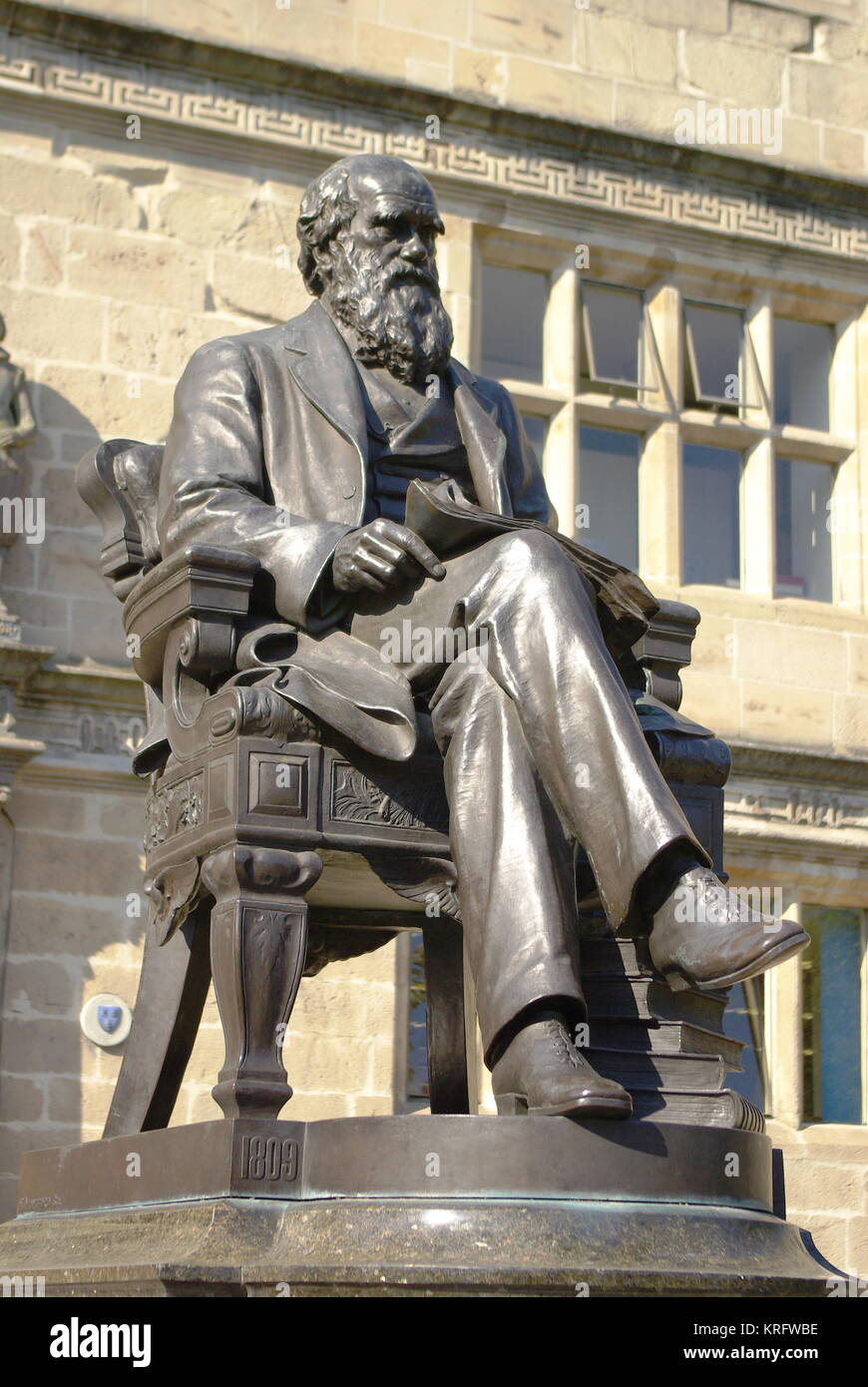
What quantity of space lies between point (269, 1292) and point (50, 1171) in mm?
1068

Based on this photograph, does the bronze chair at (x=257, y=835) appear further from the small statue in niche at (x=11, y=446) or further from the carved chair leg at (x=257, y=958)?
the small statue in niche at (x=11, y=446)

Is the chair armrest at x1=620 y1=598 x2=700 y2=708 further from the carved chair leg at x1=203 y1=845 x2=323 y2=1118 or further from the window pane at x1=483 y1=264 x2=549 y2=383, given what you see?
the window pane at x1=483 y1=264 x2=549 y2=383

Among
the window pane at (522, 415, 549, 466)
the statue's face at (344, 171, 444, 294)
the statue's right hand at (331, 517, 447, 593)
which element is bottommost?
the statue's right hand at (331, 517, 447, 593)

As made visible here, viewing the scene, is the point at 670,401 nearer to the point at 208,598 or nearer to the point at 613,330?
the point at 613,330

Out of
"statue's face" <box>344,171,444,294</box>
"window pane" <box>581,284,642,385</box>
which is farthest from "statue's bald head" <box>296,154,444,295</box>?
"window pane" <box>581,284,642,385</box>

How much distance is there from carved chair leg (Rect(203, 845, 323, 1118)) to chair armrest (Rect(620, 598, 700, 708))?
3.04 ft

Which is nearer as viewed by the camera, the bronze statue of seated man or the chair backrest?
Result: the bronze statue of seated man

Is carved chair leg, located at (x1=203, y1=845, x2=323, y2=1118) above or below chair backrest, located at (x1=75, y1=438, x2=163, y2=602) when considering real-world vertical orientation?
below

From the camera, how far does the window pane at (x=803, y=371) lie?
9.78m

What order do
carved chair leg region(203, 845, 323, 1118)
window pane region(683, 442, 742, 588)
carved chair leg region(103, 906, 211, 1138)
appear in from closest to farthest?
carved chair leg region(203, 845, 323, 1118) → carved chair leg region(103, 906, 211, 1138) → window pane region(683, 442, 742, 588)

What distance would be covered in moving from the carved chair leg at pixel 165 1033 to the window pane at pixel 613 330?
5.86 meters

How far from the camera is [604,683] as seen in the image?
11.1ft

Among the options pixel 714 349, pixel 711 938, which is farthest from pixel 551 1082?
pixel 714 349

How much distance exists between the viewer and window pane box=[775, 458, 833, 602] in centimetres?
947
